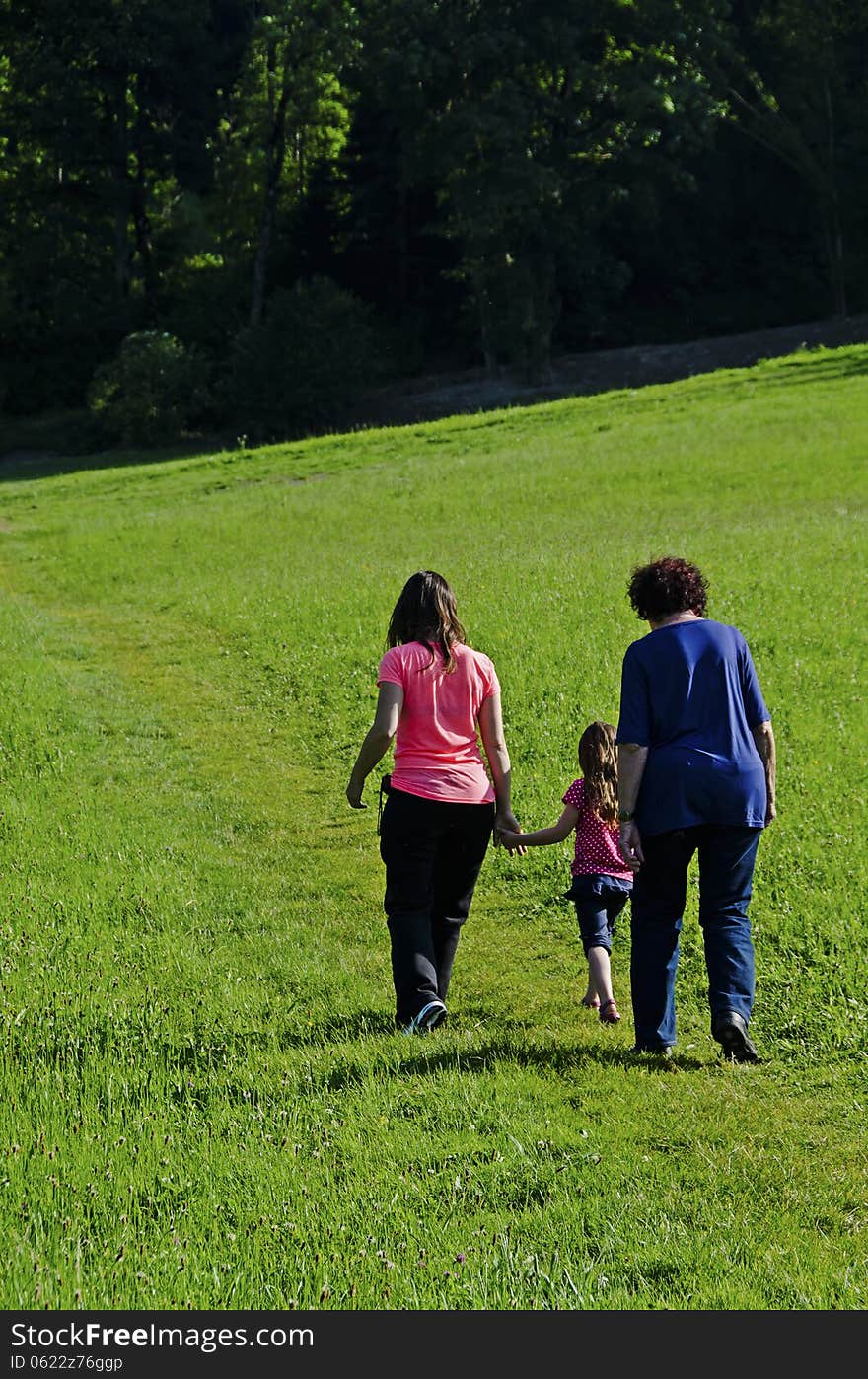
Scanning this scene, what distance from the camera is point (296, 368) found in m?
51.0

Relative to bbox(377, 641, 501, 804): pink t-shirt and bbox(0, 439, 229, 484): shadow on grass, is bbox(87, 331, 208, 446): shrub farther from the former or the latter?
bbox(377, 641, 501, 804): pink t-shirt

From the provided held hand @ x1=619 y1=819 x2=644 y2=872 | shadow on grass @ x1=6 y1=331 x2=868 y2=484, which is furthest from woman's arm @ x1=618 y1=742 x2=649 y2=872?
shadow on grass @ x1=6 y1=331 x2=868 y2=484

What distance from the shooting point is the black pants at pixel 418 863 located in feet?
23.5

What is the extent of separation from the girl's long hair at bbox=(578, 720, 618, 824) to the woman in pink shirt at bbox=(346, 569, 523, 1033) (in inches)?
41.2

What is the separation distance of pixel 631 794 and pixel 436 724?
1.05 m

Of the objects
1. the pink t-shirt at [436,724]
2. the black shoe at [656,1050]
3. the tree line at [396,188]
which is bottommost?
the black shoe at [656,1050]

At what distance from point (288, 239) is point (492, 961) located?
5688cm

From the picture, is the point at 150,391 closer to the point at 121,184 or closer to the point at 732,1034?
the point at 121,184

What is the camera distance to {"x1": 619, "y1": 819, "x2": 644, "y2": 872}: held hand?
23.1 feet

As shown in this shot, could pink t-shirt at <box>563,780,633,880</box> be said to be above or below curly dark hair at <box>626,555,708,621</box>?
below

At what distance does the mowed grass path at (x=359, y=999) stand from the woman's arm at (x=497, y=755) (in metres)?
1.14

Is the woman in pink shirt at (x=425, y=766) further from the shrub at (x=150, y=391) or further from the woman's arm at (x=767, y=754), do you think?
the shrub at (x=150, y=391)

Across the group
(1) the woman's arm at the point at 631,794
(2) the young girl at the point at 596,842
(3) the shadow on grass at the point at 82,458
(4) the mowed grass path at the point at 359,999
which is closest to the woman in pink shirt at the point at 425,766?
(4) the mowed grass path at the point at 359,999

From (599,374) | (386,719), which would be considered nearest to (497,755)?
(386,719)
